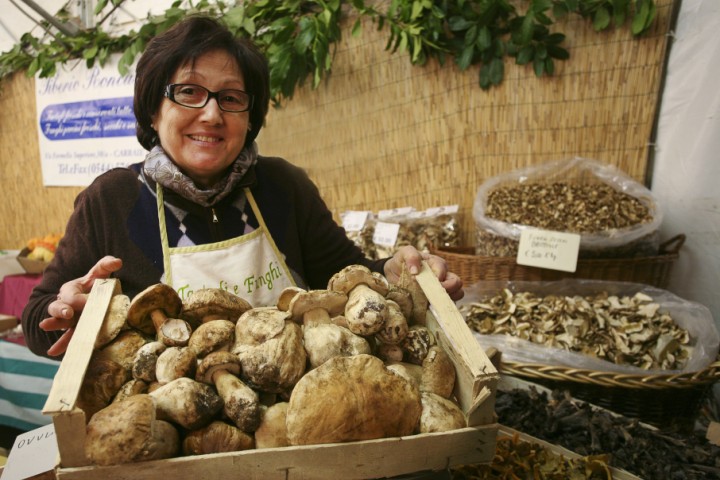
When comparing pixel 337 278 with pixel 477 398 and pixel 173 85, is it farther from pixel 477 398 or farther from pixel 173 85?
pixel 173 85

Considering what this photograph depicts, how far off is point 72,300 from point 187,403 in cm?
42

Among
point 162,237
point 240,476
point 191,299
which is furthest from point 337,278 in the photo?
point 162,237

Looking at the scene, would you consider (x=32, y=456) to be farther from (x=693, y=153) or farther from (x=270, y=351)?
(x=693, y=153)

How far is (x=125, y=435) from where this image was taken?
64cm

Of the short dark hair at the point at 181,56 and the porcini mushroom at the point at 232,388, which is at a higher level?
the short dark hair at the point at 181,56

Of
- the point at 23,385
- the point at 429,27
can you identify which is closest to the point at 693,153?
the point at 429,27

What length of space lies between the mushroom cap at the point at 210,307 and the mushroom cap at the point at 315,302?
→ 0.39 feet

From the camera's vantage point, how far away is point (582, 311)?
1936 millimetres

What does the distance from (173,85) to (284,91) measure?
4.96 feet

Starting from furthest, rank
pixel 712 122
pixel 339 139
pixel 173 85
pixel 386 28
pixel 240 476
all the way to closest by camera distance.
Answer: pixel 339 139 → pixel 386 28 → pixel 712 122 → pixel 173 85 → pixel 240 476

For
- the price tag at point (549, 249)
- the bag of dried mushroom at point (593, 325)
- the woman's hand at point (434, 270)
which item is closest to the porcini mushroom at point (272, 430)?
the woman's hand at point (434, 270)

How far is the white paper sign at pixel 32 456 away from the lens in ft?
3.27

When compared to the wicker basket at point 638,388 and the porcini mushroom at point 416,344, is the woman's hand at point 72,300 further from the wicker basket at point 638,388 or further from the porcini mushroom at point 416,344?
the wicker basket at point 638,388

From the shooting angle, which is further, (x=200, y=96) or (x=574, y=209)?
(x=574, y=209)
